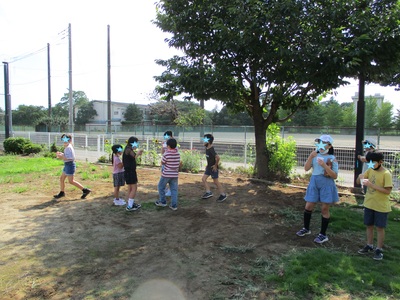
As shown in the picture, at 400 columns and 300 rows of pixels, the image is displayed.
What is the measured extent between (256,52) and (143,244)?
211 inches

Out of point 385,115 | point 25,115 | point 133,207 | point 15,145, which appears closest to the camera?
point 133,207

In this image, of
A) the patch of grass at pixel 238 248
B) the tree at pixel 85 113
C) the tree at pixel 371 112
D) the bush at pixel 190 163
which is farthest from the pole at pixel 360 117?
the tree at pixel 85 113

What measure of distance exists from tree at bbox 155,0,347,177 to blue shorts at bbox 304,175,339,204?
2980 millimetres

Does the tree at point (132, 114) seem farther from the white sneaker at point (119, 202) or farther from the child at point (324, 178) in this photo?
the child at point (324, 178)

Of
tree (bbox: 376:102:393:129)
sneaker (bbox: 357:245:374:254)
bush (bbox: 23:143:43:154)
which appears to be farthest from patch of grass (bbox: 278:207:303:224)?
tree (bbox: 376:102:393:129)

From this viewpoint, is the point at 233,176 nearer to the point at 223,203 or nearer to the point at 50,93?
the point at 223,203

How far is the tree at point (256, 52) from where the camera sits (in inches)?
278

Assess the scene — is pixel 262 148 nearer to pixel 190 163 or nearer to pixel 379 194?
pixel 190 163

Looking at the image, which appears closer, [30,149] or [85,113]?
[30,149]

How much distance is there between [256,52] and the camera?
7.71 meters

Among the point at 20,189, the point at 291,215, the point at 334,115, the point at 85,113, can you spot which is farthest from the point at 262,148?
the point at 85,113

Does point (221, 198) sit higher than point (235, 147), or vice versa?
point (235, 147)

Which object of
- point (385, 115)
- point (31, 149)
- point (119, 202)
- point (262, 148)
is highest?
point (385, 115)

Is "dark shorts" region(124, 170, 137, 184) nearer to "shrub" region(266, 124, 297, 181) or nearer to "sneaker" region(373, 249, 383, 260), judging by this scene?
"sneaker" region(373, 249, 383, 260)
